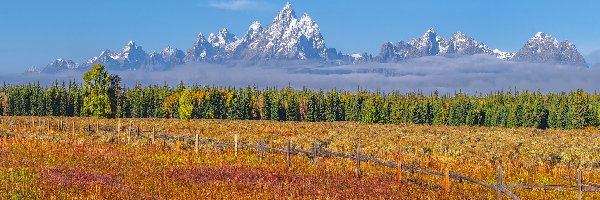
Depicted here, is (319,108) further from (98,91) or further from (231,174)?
(231,174)

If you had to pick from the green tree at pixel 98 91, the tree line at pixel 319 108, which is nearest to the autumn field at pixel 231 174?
the green tree at pixel 98 91

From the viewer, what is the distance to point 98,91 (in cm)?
9419

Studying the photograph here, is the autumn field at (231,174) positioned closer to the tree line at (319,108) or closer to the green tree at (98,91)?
the green tree at (98,91)

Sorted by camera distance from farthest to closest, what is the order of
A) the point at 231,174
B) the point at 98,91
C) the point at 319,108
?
1. the point at 319,108
2. the point at 98,91
3. the point at 231,174

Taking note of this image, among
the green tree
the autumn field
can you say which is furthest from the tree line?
the autumn field

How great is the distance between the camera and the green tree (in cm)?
9166

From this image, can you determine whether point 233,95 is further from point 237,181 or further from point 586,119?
point 237,181

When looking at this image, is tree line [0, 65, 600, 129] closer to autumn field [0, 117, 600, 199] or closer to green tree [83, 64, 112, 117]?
green tree [83, 64, 112, 117]

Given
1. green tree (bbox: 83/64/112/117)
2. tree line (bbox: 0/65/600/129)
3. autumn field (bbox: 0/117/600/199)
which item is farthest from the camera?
tree line (bbox: 0/65/600/129)

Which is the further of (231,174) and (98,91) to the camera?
(98,91)

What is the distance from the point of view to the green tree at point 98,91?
91.7 m

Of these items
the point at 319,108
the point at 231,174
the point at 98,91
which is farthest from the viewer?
the point at 319,108

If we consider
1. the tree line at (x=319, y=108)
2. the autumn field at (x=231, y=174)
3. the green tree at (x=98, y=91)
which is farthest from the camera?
the tree line at (x=319, y=108)

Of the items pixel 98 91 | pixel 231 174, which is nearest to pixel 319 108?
pixel 98 91
